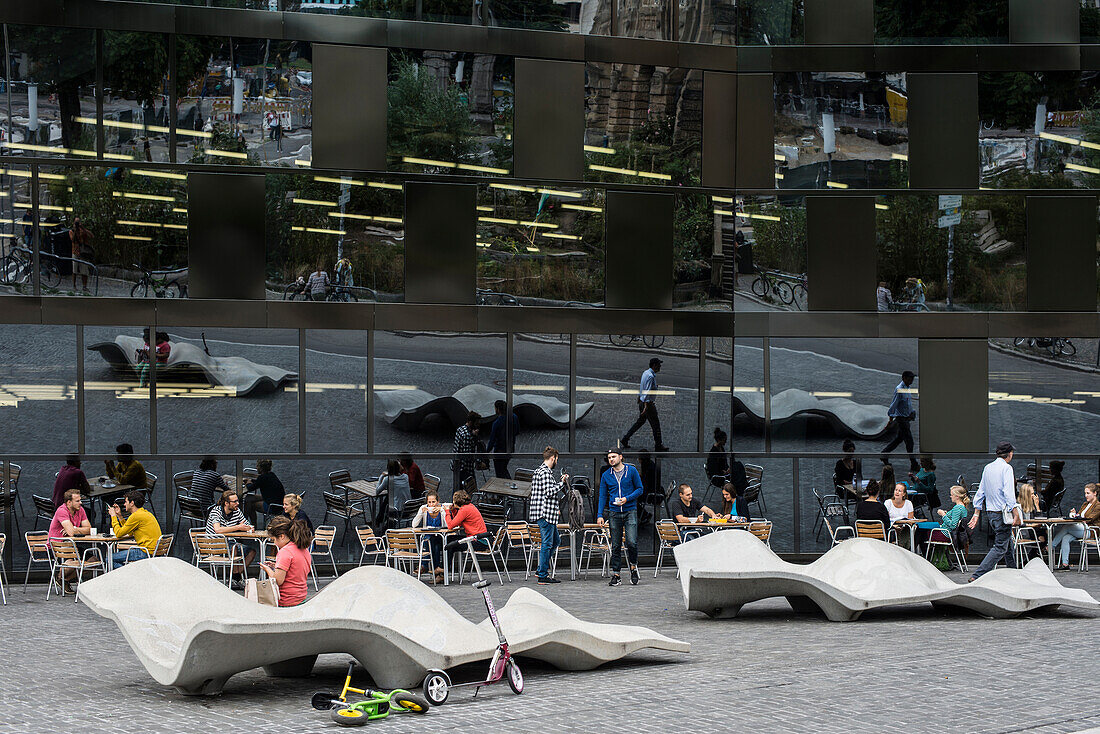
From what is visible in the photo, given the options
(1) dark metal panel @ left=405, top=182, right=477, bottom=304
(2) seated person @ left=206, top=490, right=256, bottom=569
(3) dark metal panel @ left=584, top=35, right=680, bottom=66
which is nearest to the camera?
(2) seated person @ left=206, top=490, right=256, bottom=569

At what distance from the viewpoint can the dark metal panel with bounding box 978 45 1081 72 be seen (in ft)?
72.4

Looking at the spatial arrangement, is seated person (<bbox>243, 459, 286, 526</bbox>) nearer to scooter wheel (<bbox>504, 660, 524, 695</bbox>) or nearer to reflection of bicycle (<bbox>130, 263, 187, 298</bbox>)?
reflection of bicycle (<bbox>130, 263, 187, 298</bbox>)

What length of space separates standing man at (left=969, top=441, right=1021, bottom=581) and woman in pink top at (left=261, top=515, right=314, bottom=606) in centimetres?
929

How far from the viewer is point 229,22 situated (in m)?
20.0

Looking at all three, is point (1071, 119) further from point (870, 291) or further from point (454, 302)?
point (454, 302)

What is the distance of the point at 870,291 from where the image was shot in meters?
21.9

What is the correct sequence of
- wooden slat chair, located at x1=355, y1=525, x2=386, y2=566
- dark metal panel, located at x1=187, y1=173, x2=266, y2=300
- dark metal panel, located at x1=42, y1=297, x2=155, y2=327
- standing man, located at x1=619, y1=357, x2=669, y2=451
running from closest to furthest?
wooden slat chair, located at x1=355, y1=525, x2=386, y2=566 → dark metal panel, located at x1=42, y1=297, x2=155, y2=327 → dark metal panel, located at x1=187, y1=173, x2=266, y2=300 → standing man, located at x1=619, y1=357, x2=669, y2=451

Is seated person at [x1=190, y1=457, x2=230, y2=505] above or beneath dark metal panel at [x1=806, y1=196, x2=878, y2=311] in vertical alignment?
beneath

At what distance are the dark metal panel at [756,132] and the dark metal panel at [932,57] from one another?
2018 mm

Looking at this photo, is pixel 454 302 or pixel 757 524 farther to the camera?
pixel 454 302

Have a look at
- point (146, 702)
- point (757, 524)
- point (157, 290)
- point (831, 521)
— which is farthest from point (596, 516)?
point (146, 702)

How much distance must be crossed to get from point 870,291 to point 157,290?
11.7 metres

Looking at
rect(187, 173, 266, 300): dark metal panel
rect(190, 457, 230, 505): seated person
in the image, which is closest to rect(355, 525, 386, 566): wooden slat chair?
rect(190, 457, 230, 505): seated person

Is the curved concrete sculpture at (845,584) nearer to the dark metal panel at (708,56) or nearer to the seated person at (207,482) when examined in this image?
the seated person at (207,482)
